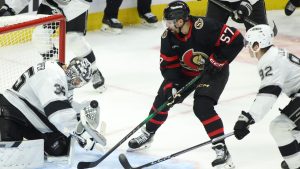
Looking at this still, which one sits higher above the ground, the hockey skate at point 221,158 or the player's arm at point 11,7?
the player's arm at point 11,7

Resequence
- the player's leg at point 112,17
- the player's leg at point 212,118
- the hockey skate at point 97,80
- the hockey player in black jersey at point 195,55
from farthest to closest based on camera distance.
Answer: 1. the player's leg at point 112,17
2. the hockey skate at point 97,80
3. the hockey player in black jersey at point 195,55
4. the player's leg at point 212,118

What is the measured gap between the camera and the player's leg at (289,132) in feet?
11.0

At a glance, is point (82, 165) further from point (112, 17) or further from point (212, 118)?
point (112, 17)

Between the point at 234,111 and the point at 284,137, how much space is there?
4.29ft

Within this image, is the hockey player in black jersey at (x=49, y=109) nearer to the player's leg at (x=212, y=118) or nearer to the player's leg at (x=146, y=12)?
the player's leg at (x=212, y=118)

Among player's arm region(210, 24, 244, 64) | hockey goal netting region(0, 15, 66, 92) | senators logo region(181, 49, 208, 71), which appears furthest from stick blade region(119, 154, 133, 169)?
hockey goal netting region(0, 15, 66, 92)

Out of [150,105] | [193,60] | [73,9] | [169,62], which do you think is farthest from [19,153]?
[73,9]

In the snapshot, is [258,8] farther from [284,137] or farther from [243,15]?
[284,137]

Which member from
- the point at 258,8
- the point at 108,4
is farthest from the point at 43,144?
the point at 108,4

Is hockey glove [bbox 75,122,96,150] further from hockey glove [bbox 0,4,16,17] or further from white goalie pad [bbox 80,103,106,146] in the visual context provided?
hockey glove [bbox 0,4,16,17]

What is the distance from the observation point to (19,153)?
3414 millimetres

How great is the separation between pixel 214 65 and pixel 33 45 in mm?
1413

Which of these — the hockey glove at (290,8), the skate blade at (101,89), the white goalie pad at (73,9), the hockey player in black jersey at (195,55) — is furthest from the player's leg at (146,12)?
the hockey player in black jersey at (195,55)

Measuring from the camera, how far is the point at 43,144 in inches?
136
